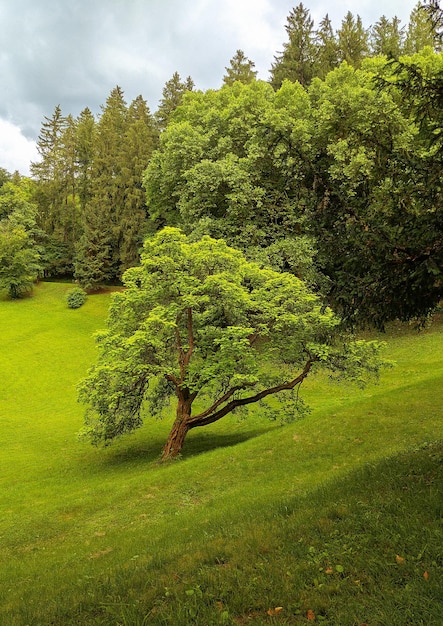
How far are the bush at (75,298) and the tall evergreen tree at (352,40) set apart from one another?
3488 centimetres

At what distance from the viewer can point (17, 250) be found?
148 ft

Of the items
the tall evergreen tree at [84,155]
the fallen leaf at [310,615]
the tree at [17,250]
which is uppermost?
the tall evergreen tree at [84,155]

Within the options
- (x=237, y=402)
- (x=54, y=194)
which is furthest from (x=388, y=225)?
(x=54, y=194)

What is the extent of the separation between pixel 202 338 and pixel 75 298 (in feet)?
105

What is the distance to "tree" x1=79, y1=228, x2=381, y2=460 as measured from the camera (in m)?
13.9

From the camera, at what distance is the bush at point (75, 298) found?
141 feet

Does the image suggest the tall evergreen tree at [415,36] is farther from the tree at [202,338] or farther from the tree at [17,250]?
the tree at [17,250]

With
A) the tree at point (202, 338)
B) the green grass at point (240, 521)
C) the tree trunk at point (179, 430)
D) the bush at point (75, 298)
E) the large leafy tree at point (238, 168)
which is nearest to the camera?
the green grass at point (240, 521)

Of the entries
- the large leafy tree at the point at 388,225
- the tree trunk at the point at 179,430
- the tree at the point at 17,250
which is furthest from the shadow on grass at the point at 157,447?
the tree at the point at 17,250

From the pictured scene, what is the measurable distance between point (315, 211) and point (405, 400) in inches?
401

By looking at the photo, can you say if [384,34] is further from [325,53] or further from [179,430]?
[179,430]

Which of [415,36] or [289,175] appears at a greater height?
[415,36]

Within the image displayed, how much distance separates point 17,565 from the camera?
756 centimetres

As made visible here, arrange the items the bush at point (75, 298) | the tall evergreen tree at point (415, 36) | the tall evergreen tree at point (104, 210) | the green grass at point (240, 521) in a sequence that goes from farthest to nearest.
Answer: the tall evergreen tree at point (104, 210)
the bush at point (75, 298)
the tall evergreen tree at point (415, 36)
the green grass at point (240, 521)
